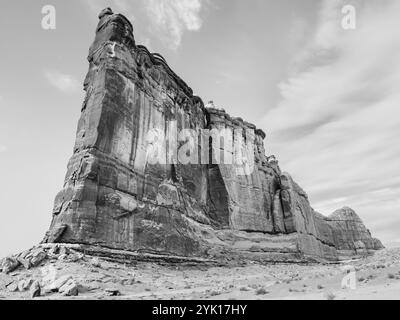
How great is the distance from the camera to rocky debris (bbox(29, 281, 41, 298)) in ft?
49.0

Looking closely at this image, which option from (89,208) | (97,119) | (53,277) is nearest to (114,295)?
(53,277)

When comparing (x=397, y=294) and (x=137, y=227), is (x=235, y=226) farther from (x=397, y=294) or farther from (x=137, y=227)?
(x=397, y=294)

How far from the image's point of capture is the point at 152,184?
32500mm

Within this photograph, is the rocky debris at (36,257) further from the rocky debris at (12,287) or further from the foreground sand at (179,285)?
the rocky debris at (12,287)

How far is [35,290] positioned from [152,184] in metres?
18.2

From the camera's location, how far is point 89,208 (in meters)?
24.3

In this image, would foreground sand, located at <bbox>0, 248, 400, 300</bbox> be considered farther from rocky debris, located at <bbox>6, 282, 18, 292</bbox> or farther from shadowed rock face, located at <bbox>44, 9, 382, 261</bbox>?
shadowed rock face, located at <bbox>44, 9, 382, 261</bbox>

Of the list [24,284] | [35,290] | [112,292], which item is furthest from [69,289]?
[24,284]

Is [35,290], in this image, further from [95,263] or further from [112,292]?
[95,263]

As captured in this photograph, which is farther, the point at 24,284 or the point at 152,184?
the point at 152,184

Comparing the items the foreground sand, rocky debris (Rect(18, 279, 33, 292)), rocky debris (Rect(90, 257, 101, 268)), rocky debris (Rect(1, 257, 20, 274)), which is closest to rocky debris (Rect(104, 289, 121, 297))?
the foreground sand

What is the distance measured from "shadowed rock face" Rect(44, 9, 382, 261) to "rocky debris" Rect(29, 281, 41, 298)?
705cm
